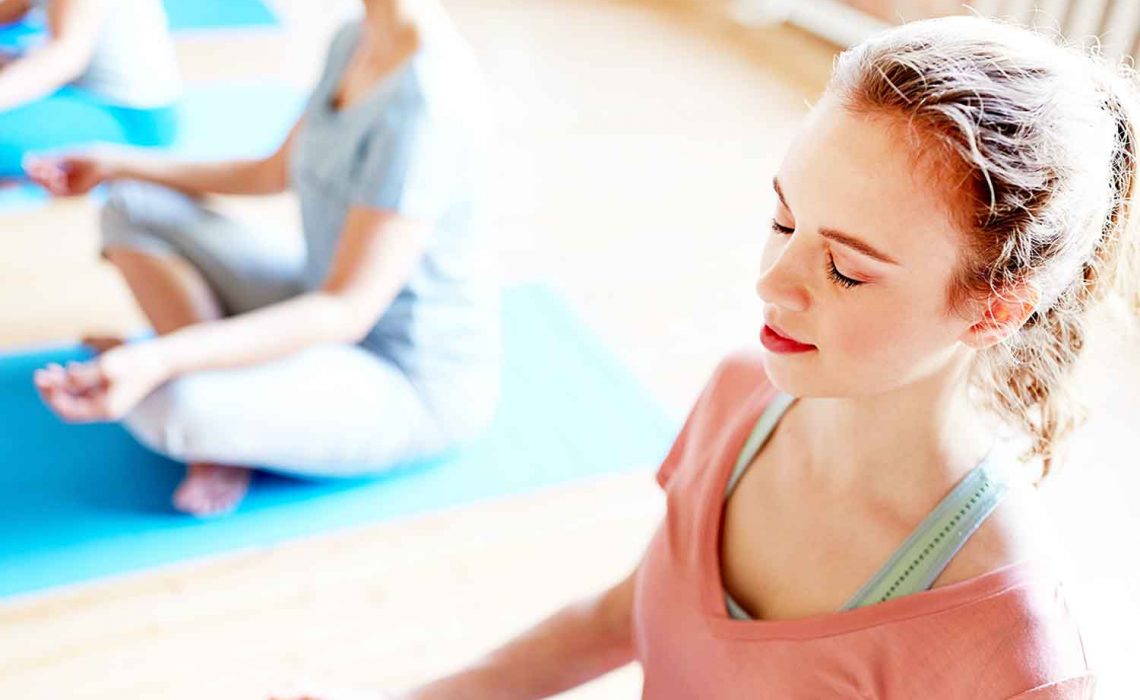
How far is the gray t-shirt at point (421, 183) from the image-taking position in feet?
5.81

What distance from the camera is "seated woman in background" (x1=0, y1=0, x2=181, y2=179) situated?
2.53m

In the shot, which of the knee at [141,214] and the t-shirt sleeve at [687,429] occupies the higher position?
the t-shirt sleeve at [687,429]

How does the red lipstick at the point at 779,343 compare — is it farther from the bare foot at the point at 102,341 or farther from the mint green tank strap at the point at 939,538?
the bare foot at the point at 102,341

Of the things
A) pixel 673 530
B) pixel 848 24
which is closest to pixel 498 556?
pixel 673 530

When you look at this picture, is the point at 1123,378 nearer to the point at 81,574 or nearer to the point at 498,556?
the point at 498,556

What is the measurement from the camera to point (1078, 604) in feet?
2.74

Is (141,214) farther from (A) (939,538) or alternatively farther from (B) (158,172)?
(A) (939,538)

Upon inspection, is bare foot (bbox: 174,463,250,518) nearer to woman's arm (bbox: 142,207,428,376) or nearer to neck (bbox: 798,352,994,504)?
woman's arm (bbox: 142,207,428,376)

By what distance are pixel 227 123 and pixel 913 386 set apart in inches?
105

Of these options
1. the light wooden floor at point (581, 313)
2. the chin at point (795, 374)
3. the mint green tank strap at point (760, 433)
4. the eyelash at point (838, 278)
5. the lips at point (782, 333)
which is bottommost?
the light wooden floor at point (581, 313)

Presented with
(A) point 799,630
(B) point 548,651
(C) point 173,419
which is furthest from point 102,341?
(A) point 799,630

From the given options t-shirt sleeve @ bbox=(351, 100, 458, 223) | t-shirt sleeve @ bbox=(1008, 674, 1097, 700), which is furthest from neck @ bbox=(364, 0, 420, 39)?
t-shirt sleeve @ bbox=(1008, 674, 1097, 700)

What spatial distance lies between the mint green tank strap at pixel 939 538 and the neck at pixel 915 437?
1cm

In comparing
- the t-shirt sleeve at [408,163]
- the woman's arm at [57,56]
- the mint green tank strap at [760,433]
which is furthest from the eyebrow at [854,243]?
the woman's arm at [57,56]
